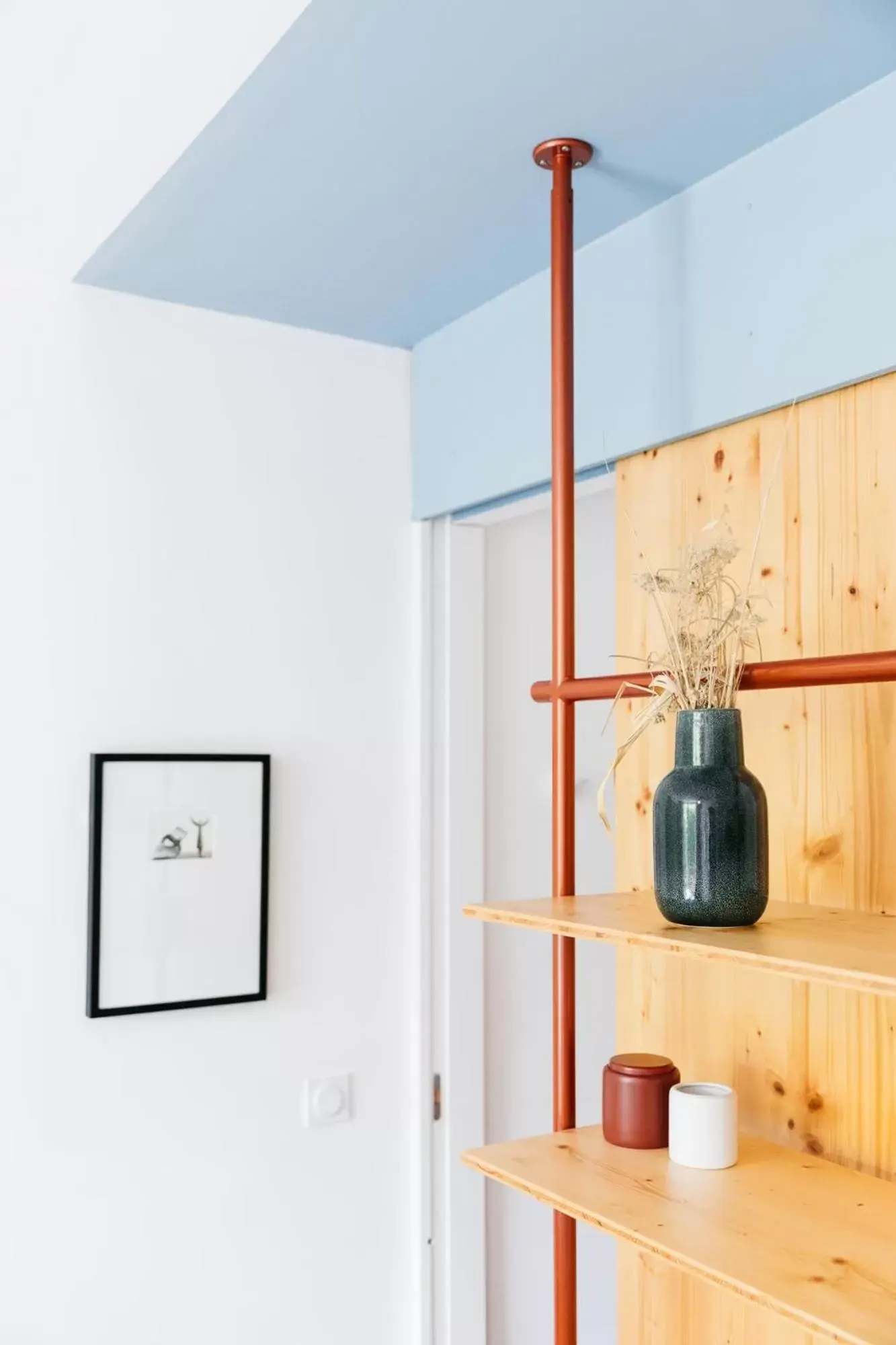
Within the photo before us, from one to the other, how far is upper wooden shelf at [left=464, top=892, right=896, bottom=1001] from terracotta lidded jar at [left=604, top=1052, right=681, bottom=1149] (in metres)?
0.18

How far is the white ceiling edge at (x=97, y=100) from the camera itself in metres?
1.34

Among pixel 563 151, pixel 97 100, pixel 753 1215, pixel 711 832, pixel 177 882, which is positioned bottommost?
pixel 753 1215

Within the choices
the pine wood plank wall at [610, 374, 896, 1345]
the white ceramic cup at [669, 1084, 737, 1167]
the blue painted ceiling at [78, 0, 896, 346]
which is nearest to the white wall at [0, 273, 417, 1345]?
the blue painted ceiling at [78, 0, 896, 346]

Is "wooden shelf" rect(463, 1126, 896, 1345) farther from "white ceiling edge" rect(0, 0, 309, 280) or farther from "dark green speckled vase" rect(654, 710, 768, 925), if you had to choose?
"white ceiling edge" rect(0, 0, 309, 280)

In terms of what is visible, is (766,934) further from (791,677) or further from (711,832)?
(791,677)

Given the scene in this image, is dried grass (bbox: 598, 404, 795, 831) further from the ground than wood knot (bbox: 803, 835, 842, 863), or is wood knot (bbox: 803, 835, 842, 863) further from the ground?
dried grass (bbox: 598, 404, 795, 831)

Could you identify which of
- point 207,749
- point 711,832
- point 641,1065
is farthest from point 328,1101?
point 711,832

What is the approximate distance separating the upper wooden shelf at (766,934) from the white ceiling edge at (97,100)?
2.96 feet

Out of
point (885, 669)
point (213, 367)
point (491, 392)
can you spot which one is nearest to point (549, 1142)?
point (885, 669)

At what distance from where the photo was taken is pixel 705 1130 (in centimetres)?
128

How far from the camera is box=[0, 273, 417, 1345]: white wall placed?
1748 millimetres

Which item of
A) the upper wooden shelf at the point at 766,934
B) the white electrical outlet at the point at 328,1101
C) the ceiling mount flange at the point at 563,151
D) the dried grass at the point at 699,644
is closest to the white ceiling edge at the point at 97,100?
the ceiling mount flange at the point at 563,151

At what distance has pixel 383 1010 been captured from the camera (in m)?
2.02

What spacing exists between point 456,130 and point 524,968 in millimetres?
1385
